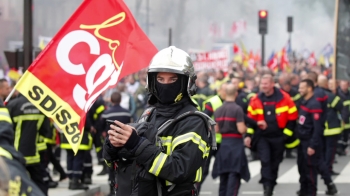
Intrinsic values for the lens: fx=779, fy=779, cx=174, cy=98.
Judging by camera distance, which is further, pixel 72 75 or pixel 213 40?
pixel 213 40

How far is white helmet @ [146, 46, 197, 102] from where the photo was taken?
480cm

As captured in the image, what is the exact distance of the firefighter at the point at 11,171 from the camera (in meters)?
2.78

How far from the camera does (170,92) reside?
4.78 metres

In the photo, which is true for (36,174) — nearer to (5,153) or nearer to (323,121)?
(323,121)

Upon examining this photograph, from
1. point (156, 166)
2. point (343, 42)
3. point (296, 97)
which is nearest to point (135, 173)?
point (156, 166)

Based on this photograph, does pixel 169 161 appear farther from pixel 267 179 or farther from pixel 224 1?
pixel 224 1

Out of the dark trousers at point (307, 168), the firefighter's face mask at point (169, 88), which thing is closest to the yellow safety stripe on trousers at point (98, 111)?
the dark trousers at point (307, 168)

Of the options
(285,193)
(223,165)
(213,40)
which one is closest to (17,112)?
(223,165)

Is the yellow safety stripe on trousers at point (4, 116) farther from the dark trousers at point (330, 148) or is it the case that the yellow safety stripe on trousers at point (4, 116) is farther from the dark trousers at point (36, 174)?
the dark trousers at point (330, 148)

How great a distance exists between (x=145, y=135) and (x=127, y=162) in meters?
0.19

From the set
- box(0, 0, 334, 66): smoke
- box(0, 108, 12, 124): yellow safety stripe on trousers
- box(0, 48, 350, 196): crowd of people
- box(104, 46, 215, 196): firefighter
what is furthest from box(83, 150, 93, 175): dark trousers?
box(0, 0, 334, 66): smoke

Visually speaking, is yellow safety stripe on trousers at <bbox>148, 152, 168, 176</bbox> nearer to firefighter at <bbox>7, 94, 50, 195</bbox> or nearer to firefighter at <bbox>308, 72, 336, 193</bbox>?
firefighter at <bbox>7, 94, 50, 195</bbox>

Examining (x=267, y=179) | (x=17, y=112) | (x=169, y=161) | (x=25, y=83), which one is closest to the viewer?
(x=169, y=161)

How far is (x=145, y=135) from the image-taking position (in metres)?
4.61
